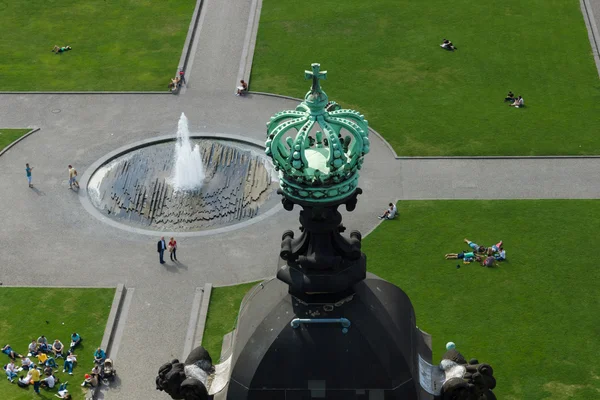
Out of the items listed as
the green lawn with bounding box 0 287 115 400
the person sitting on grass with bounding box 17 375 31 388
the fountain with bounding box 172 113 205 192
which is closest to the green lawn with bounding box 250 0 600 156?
the fountain with bounding box 172 113 205 192

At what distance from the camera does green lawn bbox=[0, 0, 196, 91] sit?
234ft

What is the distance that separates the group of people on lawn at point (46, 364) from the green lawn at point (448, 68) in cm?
2574

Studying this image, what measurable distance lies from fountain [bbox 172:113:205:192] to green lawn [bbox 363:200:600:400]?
12266mm

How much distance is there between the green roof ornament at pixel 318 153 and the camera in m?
14.1

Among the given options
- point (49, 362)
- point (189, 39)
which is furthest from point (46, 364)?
point (189, 39)

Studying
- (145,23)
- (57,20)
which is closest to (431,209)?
(145,23)

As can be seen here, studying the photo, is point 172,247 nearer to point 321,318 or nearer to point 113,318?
point 113,318

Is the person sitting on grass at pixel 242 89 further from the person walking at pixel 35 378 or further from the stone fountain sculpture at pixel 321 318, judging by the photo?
the stone fountain sculpture at pixel 321 318

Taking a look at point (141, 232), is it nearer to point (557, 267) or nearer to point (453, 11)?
point (557, 267)

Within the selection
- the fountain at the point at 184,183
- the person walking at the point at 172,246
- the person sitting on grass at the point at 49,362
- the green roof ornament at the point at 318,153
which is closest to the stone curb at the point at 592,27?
the fountain at the point at 184,183

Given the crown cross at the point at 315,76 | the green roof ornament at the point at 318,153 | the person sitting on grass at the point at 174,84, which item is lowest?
the person sitting on grass at the point at 174,84

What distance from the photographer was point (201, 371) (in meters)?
15.7

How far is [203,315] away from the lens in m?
47.9

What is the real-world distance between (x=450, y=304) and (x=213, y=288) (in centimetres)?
1218
